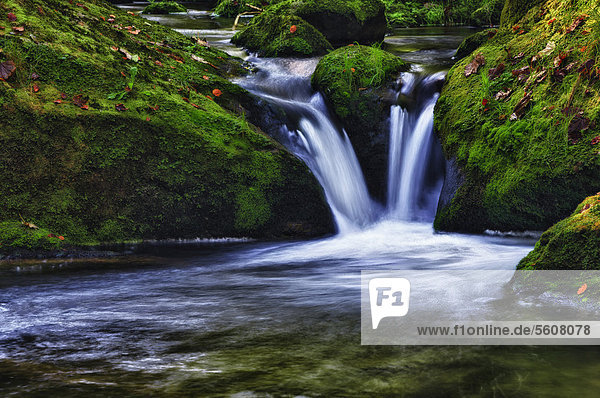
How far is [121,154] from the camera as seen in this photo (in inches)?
222

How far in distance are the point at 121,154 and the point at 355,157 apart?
348 cm

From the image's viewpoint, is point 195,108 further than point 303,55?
No

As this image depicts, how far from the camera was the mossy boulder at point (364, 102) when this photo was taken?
312 inches

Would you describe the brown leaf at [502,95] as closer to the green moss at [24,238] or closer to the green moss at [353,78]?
the green moss at [353,78]

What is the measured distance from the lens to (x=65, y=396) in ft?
7.74

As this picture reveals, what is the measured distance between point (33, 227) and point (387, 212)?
4.51m

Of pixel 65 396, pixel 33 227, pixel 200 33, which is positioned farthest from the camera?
pixel 200 33

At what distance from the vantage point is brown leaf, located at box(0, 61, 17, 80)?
18.0 ft

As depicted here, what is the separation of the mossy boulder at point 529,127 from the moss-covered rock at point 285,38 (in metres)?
3.94

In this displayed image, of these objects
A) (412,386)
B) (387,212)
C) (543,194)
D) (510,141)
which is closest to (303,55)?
(387,212)

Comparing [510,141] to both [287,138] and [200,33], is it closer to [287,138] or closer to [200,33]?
[287,138]

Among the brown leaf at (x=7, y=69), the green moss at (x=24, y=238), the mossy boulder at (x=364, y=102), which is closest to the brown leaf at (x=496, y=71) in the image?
the mossy boulder at (x=364, y=102)

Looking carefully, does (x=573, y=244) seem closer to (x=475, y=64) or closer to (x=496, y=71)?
(x=496, y=71)
